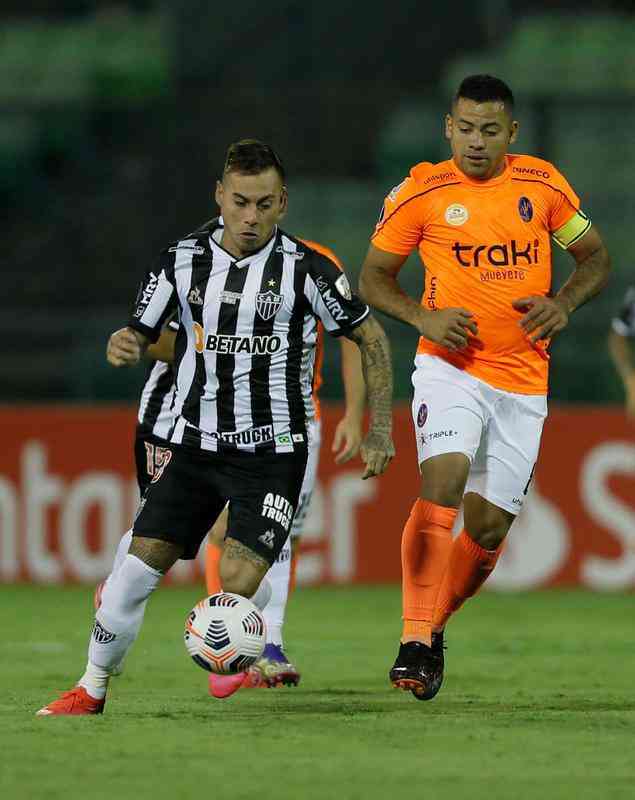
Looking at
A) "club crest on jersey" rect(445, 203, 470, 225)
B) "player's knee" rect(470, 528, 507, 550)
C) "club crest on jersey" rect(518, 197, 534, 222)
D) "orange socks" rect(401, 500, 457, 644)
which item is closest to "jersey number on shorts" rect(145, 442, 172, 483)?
"orange socks" rect(401, 500, 457, 644)

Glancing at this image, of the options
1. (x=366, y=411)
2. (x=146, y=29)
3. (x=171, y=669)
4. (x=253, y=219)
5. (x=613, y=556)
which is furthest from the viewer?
(x=146, y=29)

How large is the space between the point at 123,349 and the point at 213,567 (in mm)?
2041

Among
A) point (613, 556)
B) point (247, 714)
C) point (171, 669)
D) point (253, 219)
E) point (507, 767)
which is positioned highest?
point (253, 219)

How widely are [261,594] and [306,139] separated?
1089cm

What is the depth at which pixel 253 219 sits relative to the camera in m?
5.59

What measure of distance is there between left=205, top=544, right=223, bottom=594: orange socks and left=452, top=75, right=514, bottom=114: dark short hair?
7.31 feet

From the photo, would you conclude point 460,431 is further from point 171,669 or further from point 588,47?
point 588,47

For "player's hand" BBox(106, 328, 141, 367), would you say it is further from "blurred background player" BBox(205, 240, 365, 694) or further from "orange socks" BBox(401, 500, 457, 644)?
"orange socks" BBox(401, 500, 457, 644)

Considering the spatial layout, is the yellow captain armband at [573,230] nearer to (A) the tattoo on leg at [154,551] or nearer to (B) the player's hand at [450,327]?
(B) the player's hand at [450,327]

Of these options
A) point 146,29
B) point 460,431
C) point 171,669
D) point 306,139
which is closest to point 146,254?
point 306,139

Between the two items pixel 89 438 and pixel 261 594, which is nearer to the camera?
pixel 261 594

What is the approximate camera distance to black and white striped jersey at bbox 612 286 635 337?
9.08 m

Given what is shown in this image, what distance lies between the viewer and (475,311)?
6.29 meters

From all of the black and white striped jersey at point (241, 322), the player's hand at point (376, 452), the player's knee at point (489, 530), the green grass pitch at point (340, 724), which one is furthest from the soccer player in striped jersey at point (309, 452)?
the player's hand at point (376, 452)
